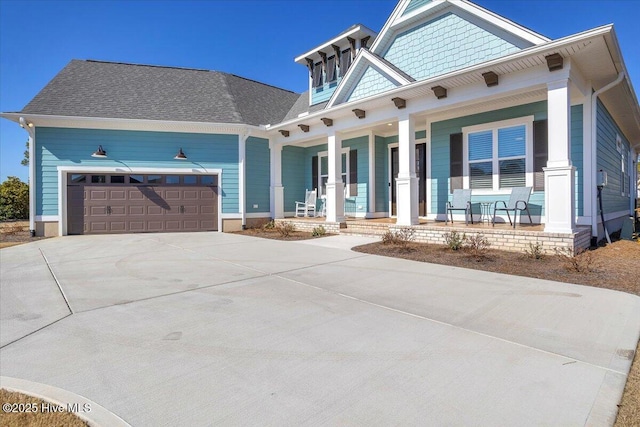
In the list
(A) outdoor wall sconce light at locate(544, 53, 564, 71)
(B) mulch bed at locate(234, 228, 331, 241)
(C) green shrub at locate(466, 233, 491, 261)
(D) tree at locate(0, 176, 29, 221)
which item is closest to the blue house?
(A) outdoor wall sconce light at locate(544, 53, 564, 71)

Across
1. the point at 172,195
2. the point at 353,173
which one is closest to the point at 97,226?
the point at 172,195

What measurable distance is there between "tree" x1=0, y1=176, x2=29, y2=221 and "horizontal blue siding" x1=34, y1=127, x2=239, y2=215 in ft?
29.9

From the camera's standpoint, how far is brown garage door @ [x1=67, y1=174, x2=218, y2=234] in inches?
453

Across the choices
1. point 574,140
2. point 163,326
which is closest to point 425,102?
point 574,140

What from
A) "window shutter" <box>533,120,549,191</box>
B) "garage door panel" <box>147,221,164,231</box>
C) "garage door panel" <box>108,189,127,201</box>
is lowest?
"garage door panel" <box>147,221,164,231</box>

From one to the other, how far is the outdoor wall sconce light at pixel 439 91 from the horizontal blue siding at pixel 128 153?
24.5 feet

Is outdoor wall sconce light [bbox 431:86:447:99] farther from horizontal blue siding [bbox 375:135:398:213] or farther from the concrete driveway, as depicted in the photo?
the concrete driveway

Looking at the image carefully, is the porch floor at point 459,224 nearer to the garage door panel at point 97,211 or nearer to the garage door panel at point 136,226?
the garage door panel at point 136,226

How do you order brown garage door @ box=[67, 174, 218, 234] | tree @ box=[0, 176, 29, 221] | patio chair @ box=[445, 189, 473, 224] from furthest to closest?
tree @ box=[0, 176, 29, 221] → brown garage door @ box=[67, 174, 218, 234] → patio chair @ box=[445, 189, 473, 224]

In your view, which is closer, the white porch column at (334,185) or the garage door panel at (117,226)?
the white porch column at (334,185)

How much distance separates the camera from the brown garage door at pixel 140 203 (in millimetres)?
11508

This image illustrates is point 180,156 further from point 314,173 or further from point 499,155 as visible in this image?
point 499,155

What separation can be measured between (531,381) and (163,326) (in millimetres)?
3151

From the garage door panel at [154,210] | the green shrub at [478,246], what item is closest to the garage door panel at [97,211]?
the garage door panel at [154,210]
